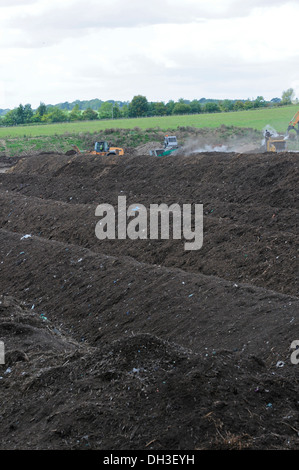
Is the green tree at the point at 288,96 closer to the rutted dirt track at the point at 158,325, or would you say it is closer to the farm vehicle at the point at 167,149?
the farm vehicle at the point at 167,149

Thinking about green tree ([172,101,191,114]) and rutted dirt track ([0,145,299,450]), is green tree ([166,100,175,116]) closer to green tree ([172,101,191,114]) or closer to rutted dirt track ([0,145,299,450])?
green tree ([172,101,191,114])

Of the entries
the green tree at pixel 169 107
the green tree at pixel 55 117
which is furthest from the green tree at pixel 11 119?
the green tree at pixel 169 107

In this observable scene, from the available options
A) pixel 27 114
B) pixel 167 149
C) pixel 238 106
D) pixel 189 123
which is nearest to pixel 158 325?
pixel 167 149

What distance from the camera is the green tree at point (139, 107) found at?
9191cm

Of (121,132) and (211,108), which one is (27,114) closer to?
(211,108)

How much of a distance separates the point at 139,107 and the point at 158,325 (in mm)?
85103

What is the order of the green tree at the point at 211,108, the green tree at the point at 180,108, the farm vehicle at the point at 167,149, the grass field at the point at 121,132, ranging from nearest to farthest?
the farm vehicle at the point at 167,149
the grass field at the point at 121,132
the green tree at the point at 180,108
the green tree at the point at 211,108

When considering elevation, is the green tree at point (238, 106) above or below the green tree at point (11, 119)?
above

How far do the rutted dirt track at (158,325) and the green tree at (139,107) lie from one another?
235ft

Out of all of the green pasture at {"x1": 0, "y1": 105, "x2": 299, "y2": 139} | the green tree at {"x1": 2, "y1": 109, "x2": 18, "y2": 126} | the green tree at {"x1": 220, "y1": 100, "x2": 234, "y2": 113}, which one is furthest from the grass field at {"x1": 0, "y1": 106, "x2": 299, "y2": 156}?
the green tree at {"x1": 2, "y1": 109, "x2": 18, "y2": 126}

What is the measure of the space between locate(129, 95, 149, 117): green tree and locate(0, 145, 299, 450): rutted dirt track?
235 feet

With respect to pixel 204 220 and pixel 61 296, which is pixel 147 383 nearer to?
pixel 61 296

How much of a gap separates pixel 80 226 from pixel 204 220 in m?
4.01

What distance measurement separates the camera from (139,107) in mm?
91875
